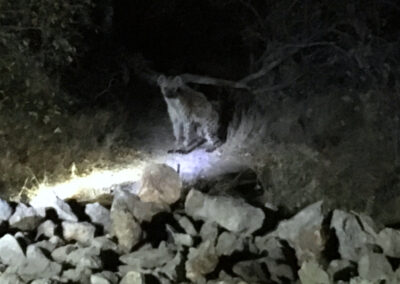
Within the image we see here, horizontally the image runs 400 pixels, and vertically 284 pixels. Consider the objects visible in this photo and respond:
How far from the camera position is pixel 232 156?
789cm

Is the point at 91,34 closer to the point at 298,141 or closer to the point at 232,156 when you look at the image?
the point at 232,156

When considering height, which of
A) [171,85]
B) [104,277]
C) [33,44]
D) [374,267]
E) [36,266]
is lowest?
[36,266]

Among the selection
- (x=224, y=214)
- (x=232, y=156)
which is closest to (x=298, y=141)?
(x=232, y=156)

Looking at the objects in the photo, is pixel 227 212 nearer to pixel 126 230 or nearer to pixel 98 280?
pixel 126 230

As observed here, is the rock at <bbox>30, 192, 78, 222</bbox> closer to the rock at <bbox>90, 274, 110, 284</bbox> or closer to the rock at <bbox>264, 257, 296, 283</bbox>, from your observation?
the rock at <bbox>90, 274, 110, 284</bbox>

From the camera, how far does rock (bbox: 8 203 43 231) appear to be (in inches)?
193

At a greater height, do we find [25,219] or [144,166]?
[25,219]

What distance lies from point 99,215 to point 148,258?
0.88 metres

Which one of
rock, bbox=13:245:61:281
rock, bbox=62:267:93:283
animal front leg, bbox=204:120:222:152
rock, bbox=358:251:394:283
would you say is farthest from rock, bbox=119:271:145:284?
animal front leg, bbox=204:120:222:152

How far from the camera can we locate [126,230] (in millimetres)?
4617

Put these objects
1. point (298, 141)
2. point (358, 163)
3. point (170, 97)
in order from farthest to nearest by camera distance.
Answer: point (170, 97)
point (298, 141)
point (358, 163)

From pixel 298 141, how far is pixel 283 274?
3.56 meters

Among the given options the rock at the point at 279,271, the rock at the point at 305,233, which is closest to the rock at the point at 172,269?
the rock at the point at 279,271

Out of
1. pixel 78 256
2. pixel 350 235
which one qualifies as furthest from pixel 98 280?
pixel 350 235
